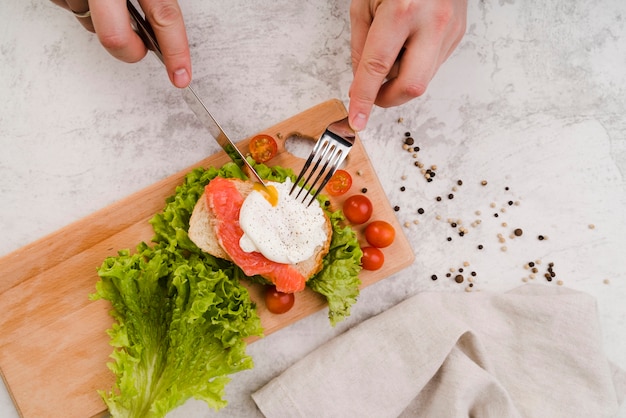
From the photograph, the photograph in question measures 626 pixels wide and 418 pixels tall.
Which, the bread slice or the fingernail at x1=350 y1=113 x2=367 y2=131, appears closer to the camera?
the fingernail at x1=350 y1=113 x2=367 y2=131

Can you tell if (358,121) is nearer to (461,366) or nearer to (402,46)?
(402,46)

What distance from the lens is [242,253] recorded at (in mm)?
2807

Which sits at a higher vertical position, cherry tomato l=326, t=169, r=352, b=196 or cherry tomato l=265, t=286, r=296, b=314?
cherry tomato l=326, t=169, r=352, b=196

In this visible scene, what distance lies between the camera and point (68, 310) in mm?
2988

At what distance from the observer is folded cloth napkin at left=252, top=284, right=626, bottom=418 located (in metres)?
3.06

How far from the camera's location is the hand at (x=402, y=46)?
2.24 m

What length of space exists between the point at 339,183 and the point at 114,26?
57.4 inches

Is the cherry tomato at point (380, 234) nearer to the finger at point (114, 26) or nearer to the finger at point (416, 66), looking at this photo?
the finger at point (416, 66)

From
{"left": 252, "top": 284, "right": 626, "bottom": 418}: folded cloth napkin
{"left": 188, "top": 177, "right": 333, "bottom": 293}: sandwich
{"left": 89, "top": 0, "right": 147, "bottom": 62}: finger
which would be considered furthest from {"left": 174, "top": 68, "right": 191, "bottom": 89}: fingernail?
{"left": 252, "top": 284, "right": 626, "bottom": 418}: folded cloth napkin

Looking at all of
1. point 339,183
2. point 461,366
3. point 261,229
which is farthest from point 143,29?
point 461,366

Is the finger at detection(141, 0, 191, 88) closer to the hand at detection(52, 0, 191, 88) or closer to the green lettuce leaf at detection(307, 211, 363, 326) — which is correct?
the hand at detection(52, 0, 191, 88)

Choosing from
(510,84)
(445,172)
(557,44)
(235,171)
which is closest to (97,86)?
(235,171)

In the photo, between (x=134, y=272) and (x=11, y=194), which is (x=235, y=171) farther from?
(x=11, y=194)

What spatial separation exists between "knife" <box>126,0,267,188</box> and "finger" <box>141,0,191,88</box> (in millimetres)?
49
